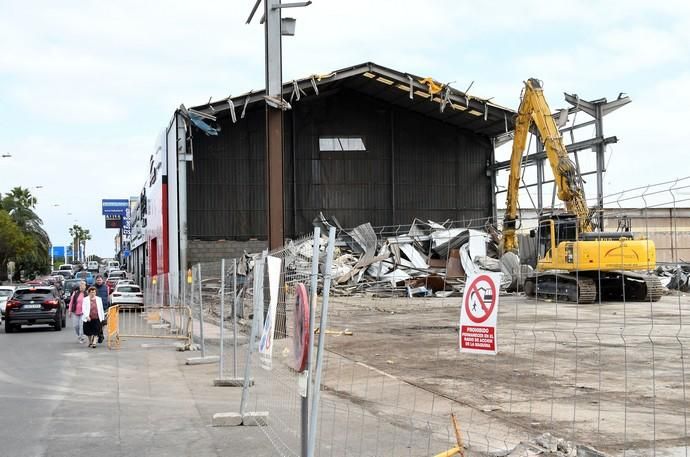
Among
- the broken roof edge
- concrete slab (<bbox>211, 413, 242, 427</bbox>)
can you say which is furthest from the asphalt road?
the broken roof edge

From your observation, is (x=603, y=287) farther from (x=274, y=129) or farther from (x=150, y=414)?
(x=150, y=414)

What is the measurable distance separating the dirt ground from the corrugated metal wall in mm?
25574

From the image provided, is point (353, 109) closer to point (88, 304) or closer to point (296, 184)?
point (296, 184)

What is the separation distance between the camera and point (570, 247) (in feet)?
82.7

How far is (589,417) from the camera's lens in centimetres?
926

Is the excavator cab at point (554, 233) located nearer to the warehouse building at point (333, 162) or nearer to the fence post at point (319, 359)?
the warehouse building at point (333, 162)

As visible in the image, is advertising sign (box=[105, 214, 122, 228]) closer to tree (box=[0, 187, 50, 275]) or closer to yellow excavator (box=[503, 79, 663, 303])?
tree (box=[0, 187, 50, 275])

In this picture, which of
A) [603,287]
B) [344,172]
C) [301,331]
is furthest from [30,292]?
[344,172]

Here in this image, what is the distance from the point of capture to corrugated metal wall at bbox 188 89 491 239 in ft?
149

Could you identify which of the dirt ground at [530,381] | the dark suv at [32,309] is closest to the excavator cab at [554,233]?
the dirt ground at [530,381]

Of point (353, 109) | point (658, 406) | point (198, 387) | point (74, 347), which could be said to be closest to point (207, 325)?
point (74, 347)

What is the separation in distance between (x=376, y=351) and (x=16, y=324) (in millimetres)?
14907

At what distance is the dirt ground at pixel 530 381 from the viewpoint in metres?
8.64

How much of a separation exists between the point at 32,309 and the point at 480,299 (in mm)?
23140
